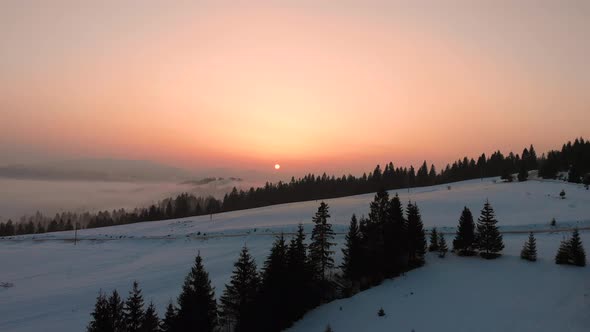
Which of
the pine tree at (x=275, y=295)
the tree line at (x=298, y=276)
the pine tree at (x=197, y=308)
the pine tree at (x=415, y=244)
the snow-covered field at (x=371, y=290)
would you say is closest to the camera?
the pine tree at (x=197, y=308)

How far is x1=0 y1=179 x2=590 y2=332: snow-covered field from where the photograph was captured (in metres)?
34.4

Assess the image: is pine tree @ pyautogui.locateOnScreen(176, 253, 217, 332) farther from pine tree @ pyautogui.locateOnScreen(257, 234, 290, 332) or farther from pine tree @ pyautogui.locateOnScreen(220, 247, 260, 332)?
pine tree @ pyautogui.locateOnScreen(257, 234, 290, 332)

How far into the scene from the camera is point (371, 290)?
141 ft

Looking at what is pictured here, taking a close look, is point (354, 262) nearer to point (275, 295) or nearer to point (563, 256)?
point (275, 295)

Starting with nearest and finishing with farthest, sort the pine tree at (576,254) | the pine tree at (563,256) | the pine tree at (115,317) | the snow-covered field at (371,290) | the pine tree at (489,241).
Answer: the pine tree at (115,317) → the snow-covered field at (371,290) → the pine tree at (576,254) → the pine tree at (563,256) → the pine tree at (489,241)

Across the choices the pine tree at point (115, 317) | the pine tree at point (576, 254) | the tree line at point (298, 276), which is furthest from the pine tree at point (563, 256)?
the pine tree at point (115, 317)

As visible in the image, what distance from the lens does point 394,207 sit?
5097 cm

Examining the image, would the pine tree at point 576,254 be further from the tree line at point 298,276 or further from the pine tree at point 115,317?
the pine tree at point 115,317

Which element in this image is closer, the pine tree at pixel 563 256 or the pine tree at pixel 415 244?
the pine tree at pixel 563 256

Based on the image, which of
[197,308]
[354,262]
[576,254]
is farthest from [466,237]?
[197,308]

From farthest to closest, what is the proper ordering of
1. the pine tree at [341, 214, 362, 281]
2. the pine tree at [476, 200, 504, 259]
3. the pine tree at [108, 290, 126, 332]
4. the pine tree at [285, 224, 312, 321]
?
the pine tree at [476, 200, 504, 259]
the pine tree at [341, 214, 362, 281]
the pine tree at [285, 224, 312, 321]
the pine tree at [108, 290, 126, 332]

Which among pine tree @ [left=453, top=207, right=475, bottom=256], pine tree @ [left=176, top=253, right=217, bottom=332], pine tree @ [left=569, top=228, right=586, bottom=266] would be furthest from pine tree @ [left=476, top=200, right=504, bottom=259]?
pine tree @ [left=176, top=253, right=217, bottom=332]

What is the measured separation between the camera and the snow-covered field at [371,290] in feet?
113

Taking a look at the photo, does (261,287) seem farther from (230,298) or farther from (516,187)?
(516,187)
